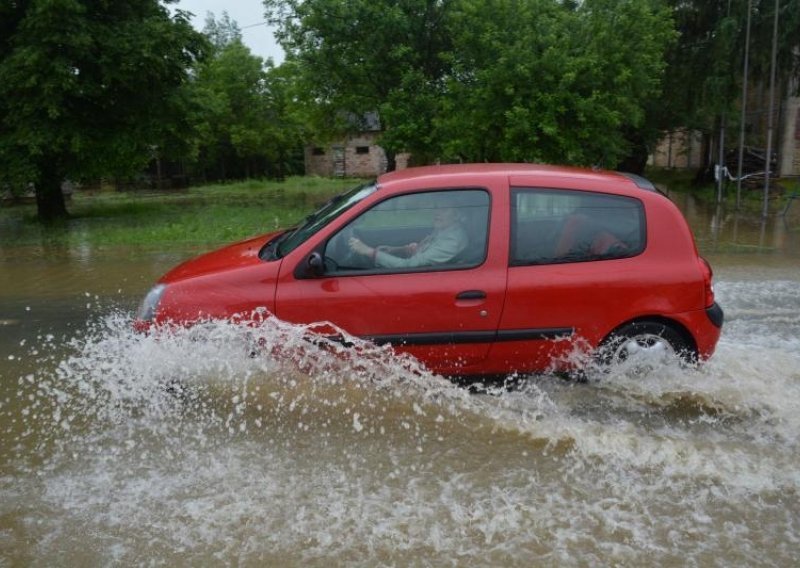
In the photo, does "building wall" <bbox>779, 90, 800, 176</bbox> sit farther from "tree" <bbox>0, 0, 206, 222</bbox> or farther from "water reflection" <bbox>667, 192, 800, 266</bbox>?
"tree" <bbox>0, 0, 206, 222</bbox>

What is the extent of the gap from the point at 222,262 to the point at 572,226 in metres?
2.49

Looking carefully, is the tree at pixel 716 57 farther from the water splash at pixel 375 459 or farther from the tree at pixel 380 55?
the water splash at pixel 375 459

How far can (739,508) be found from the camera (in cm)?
353

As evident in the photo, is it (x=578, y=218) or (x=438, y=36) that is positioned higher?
(x=438, y=36)

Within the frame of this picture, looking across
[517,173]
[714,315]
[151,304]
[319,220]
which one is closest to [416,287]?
[319,220]

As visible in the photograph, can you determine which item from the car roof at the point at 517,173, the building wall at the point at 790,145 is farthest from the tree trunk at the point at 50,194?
the building wall at the point at 790,145

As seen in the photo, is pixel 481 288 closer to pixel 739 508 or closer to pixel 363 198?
pixel 363 198

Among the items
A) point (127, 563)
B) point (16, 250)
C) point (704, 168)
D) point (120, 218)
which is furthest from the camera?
point (704, 168)

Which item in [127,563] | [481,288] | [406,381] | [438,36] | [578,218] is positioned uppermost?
[438,36]

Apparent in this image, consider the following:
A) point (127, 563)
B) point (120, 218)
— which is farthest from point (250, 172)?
point (127, 563)

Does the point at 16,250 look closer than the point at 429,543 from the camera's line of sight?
No

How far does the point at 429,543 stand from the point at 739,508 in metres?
1.63

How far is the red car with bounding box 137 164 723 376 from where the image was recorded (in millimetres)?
4566

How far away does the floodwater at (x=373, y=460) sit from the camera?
3250 millimetres
